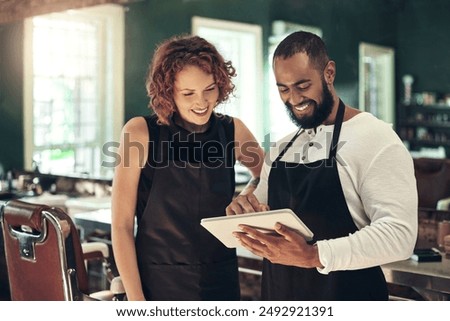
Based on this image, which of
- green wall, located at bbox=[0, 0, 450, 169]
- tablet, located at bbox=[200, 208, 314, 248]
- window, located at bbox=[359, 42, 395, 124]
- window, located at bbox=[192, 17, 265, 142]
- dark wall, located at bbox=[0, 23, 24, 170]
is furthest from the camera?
window, located at bbox=[359, 42, 395, 124]

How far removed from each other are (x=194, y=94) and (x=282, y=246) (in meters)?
0.55

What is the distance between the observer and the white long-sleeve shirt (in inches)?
56.4

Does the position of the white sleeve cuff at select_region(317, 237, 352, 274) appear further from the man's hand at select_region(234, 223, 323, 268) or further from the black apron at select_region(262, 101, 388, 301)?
the black apron at select_region(262, 101, 388, 301)

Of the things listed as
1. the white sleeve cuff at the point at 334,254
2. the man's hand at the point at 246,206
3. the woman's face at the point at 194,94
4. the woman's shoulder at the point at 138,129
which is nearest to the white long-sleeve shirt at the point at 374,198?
the white sleeve cuff at the point at 334,254

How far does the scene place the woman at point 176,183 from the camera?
1.77 metres

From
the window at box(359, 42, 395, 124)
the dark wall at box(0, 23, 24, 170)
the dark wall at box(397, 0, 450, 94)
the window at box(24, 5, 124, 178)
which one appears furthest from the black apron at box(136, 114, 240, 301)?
the window at box(359, 42, 395, 124)

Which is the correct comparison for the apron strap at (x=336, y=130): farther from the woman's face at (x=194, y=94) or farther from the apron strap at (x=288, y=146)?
the woman's face at (x=194, y=94)

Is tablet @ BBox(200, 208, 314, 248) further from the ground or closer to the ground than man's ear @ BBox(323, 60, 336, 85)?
closer to the ground

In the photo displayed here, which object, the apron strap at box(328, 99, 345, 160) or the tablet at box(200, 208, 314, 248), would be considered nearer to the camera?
the tablet at box(200, 208, 314, 248)

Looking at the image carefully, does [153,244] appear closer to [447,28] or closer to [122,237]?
[122,237]

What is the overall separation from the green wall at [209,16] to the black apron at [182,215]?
0.34 meters

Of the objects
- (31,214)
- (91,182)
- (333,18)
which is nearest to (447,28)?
(333,18)

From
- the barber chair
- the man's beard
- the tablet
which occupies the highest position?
the man's beard

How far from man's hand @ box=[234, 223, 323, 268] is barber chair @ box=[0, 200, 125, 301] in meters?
0.59
